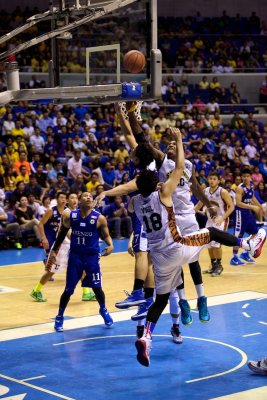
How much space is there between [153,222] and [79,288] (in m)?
5.68

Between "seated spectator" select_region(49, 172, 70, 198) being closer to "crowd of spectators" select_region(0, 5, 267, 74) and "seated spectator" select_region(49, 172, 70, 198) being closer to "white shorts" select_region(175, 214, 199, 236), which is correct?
"crowd of spectators" select_region(0, 5, 267, 74)

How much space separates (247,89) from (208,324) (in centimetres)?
2097

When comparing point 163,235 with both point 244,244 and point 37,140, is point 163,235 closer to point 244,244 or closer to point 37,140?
point 244,244

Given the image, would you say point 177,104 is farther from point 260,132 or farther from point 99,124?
point 99,124

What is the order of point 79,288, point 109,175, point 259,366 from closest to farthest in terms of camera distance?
point 259,366
point 79,288
point 109,175

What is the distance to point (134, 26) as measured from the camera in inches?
375

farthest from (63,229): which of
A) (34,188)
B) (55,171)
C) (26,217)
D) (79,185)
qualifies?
(55,171)

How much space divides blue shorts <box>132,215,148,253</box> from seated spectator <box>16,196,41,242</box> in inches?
327

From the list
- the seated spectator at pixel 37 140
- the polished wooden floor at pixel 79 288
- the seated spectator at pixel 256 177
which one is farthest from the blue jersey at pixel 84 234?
the seated spectator at pixel 256 177

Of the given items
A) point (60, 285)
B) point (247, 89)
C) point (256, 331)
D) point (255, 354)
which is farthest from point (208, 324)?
point (247, 89)

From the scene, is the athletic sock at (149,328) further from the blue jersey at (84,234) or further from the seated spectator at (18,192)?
the seated spectator at (18,192)

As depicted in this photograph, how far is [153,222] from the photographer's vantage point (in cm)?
806

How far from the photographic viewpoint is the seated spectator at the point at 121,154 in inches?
834

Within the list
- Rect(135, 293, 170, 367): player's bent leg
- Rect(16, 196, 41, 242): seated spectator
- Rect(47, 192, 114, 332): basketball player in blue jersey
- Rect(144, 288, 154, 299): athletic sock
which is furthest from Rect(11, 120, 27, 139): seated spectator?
Rect(135, 293, 170, 367): player's bent leg
